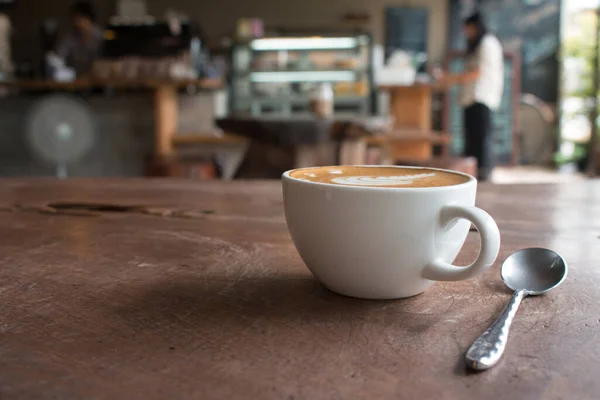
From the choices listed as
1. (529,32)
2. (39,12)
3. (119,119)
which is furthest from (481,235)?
(39,12)

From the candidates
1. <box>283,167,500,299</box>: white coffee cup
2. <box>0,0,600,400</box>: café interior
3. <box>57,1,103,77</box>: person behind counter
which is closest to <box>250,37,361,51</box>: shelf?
<box>57,1,103,77</box>: person behind counter

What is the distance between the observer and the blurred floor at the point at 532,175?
22.3 feet

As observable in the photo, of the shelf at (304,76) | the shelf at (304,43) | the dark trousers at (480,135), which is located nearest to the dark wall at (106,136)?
the shelf at (304,76)

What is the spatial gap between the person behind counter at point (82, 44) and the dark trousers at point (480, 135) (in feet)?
11.6

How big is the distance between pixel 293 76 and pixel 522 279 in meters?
6.04

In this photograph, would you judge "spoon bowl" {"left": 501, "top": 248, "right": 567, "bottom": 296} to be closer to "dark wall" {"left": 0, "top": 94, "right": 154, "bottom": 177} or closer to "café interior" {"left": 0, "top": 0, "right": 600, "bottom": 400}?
"café interior" {"left": 0, "top": 0, "right": 600, "bottom": 400}

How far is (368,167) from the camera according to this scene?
580 mm

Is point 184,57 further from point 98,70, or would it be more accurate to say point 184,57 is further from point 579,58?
point 579,58

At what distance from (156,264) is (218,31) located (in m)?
7.96

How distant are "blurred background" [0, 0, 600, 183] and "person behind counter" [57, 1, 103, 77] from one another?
14 millimetres

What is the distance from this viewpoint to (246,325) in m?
0.42

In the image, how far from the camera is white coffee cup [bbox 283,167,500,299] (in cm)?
43

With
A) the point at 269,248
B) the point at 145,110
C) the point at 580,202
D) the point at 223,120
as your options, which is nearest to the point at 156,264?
the point at 269,248

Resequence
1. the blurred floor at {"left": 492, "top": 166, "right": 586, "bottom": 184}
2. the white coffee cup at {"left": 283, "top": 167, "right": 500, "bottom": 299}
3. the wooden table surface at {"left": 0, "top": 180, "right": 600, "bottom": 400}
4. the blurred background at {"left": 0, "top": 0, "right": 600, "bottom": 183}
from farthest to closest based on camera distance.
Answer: the blurred floor at {"left": 492, "top": 166, "right": 586, "bottom": 184} < the blurred background at {"left": 0, "top": 0, "right": 600, "bottom": 183} < the white coffee cup at {"left": 283, "top": 167, "right": 500, "bottom": 299} < the wooden table surface at {"left": 0, "top": 180, "right": 600, "bottom": 400}
